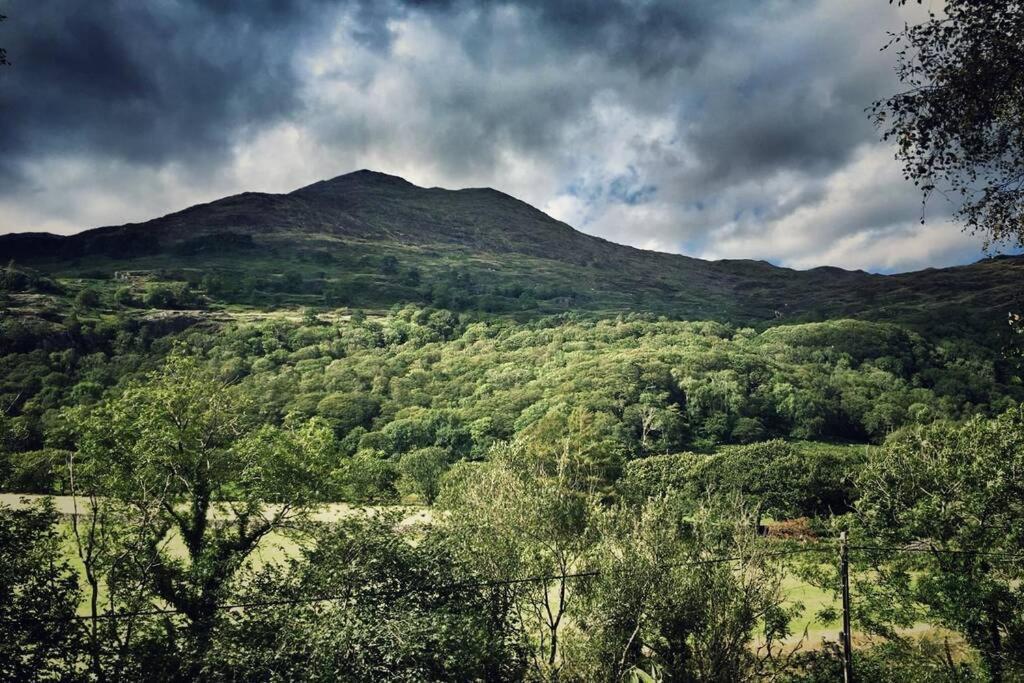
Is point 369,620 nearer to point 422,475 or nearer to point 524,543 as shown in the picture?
point 524,543

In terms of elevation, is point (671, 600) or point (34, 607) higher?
point (34, 607)

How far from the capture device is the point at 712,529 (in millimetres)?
27219

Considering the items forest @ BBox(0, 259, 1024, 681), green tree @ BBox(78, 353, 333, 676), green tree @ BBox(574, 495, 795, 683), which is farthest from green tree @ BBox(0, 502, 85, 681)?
green tree @ BBox(574, 495, 795, 683)

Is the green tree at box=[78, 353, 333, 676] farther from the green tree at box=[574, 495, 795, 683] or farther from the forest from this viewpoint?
the green tree at box=[574, 495, 795, 683]

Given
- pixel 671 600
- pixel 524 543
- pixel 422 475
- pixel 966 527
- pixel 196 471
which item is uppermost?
pixel 196 471

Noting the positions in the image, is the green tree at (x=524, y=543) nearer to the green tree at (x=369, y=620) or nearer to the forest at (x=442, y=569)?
the forest at (x=442, y=569)

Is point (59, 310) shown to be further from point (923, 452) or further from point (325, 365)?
point (923, 452)

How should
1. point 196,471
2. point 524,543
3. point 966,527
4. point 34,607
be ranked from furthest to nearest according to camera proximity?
point 966,527, point 196,471, point 524,543, point 34,607

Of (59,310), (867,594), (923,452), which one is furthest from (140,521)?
(59,310)

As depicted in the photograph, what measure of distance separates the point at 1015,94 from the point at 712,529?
2052 cm

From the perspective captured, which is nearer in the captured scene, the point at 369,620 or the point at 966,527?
the point at 369,620

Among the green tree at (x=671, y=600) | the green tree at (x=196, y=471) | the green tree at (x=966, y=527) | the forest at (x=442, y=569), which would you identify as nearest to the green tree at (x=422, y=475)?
the forest at (x=442, y=569)

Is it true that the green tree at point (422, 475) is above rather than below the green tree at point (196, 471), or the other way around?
below

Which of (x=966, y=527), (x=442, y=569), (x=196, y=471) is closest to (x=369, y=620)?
(x=442, y=569)
